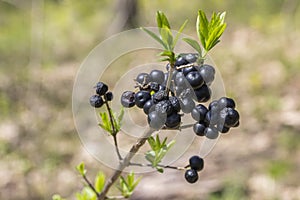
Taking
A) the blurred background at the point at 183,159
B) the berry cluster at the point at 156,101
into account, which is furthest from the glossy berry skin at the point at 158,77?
the blurred background at the point at 183,159

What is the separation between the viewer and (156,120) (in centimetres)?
100

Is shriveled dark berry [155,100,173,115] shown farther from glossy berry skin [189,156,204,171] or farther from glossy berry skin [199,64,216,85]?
glossy berry skin [189,156,204,171]

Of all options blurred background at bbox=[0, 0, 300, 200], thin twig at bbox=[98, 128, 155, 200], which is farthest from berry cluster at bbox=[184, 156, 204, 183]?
blurred background at bbox=[0, 0, 300, 200]

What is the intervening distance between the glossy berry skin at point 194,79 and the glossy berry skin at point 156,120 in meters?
0.10

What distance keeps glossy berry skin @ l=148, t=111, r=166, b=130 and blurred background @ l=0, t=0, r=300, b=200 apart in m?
2.44

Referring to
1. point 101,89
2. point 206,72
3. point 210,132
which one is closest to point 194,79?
point 206,72

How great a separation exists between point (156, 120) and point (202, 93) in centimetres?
13

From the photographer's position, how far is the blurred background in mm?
4062

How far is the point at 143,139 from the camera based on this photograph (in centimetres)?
109

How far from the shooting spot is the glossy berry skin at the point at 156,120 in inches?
38.9

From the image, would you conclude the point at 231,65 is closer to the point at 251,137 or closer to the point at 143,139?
the point at 251,137

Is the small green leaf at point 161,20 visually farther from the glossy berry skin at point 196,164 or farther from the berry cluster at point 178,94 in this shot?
the glossy berry skin at point 196,164

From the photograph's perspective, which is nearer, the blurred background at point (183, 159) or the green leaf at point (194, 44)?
the green leaf at point (194, 44)

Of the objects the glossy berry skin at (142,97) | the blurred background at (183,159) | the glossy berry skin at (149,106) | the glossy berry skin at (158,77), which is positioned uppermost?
the blurred background at (183,159)
